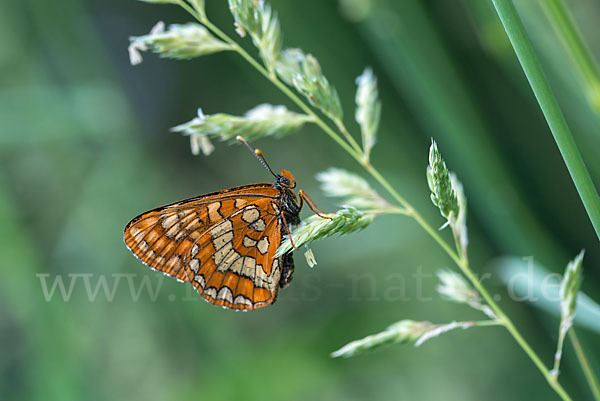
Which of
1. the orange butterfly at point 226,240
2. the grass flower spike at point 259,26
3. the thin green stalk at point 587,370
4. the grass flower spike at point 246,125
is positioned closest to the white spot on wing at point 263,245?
the orange butterfly at point 226,240

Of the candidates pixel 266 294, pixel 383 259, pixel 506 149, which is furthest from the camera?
pixel 383 259

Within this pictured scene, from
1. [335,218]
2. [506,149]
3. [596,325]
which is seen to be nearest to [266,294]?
[335,218]

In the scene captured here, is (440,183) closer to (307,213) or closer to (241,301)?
(241,301)

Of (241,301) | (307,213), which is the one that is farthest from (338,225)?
(307,213)

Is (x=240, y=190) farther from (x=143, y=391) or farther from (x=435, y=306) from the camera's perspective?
(x=143, y=391)

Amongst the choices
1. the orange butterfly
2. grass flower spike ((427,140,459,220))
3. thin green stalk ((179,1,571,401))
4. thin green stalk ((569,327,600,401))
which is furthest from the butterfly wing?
thin green stalk ((569,327,600,401))
